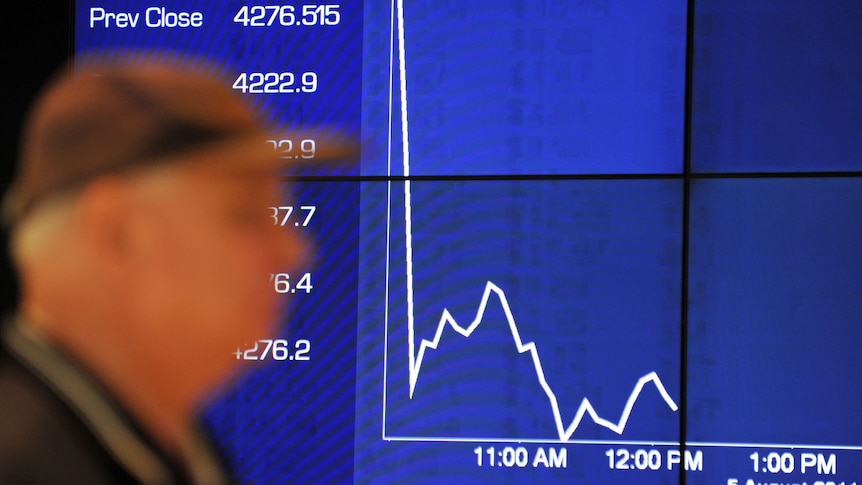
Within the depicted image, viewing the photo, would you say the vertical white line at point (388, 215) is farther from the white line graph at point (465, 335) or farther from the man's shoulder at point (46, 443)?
the man's shoulder at point (46, 443)

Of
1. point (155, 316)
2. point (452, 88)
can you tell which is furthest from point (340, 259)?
point (155, 316)

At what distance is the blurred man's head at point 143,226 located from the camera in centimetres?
108

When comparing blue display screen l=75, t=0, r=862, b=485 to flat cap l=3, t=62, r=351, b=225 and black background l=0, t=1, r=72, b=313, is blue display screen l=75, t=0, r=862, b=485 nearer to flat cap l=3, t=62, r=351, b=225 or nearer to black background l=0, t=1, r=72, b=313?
black background l=0, t=1, r=72, b=313

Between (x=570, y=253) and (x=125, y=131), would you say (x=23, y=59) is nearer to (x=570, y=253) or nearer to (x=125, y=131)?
(x=570, y=253)

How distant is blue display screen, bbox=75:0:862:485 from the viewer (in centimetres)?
311

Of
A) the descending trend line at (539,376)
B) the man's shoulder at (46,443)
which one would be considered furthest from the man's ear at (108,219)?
the descending trend line at (539,376)

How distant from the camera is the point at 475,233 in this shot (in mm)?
3221

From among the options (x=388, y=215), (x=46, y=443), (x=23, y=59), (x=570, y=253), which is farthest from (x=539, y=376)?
(x=46, y=443)

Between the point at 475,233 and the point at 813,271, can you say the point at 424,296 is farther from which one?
the point at 813,271

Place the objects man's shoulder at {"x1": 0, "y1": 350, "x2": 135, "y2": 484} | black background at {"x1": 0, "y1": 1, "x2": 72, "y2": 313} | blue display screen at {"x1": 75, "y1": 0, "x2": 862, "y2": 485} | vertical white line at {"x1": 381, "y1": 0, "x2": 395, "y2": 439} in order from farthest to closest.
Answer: black background at {"x1": 0, "y1": 1, "x2": 72, "y2": 313} < vertical white line at {"x1": 381, "y1": 0, "x2": 395, "y2": 439} < blue display screen at {"x1": 75, "y1": 0, "x2": 862, "y2": 485} < man's shoulder at {"x1": 0, "y1": 350, "x2": 135, "y2": 484}

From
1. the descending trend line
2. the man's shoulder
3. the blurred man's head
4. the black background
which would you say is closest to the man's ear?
the blurred man's head

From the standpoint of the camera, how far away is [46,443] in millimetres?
976

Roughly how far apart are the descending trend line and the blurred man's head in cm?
200

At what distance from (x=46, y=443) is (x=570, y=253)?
2318 mm
